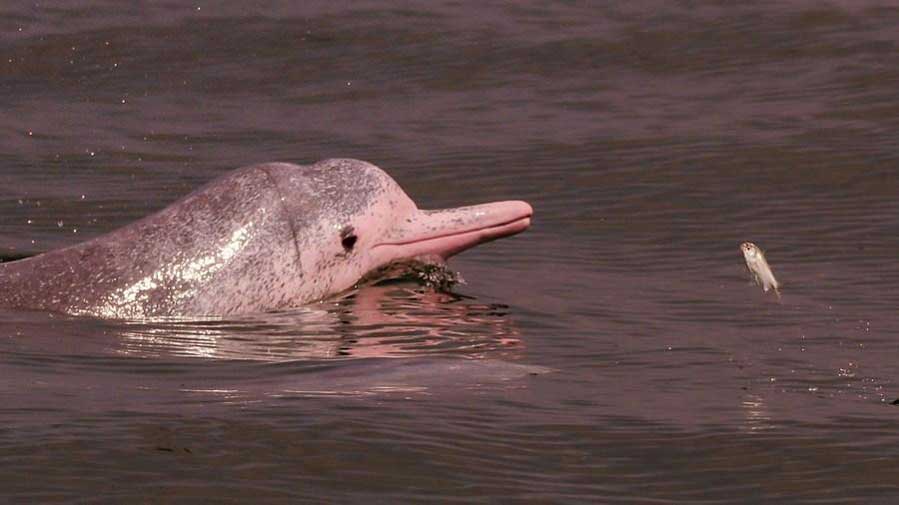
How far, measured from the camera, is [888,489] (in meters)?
8.27

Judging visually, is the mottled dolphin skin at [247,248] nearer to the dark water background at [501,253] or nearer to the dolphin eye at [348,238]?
the dolphin eye at [348,238]

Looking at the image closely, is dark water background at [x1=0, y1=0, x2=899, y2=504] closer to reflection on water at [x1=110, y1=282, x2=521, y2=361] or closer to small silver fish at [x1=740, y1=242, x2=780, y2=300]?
reflection on water at [x1=110, y1=282, x2=521, y2=361]

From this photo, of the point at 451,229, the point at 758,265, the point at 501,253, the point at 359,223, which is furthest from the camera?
the point at 501,253

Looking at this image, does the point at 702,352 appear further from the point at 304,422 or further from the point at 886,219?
the point at 886,219

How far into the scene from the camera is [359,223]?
41.6 ft

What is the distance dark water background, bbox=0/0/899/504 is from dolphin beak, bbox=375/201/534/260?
27 centimetres

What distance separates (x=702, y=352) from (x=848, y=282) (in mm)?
2567

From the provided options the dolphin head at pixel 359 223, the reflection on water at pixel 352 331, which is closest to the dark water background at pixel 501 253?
the reflection on water at pixel 352 331

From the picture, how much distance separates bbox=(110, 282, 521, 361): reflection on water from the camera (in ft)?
36.5

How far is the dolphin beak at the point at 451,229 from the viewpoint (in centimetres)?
1295

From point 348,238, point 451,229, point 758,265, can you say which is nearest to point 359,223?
point 348,238

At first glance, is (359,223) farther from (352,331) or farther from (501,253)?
(501,253)

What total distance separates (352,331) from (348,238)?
3.22ft

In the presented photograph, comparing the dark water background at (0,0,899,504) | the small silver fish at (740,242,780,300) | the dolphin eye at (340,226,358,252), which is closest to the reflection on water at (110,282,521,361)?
the dark water background at (0,0,899,504)
